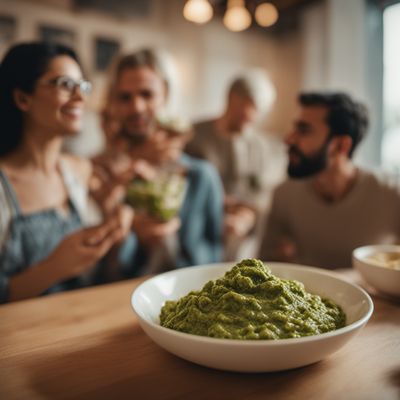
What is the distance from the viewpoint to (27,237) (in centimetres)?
162

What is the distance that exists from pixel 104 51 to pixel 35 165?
11.4 feet

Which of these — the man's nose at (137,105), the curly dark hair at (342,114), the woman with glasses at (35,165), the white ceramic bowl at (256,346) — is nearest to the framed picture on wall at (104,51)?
the man's nose at (137,105)

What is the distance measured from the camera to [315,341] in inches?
27.7

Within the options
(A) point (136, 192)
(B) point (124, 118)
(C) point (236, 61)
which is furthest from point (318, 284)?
(C) point (236, 61)

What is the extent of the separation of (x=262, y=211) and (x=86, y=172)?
1.43 meters

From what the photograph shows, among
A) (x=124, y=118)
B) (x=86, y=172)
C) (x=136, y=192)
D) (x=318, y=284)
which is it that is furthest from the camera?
(x=124, y=118)

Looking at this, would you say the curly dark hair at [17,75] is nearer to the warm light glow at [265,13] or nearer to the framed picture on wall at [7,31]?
the warm light glow at [265,13]

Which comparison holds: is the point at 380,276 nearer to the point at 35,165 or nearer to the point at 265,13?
the point at 35,165

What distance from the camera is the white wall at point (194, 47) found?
4.53m

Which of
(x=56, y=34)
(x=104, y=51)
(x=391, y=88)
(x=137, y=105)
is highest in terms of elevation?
(x=56, y=34)

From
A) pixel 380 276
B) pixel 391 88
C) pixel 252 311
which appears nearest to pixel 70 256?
pixel 252 311

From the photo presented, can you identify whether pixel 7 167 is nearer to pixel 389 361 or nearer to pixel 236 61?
pixel 389 361

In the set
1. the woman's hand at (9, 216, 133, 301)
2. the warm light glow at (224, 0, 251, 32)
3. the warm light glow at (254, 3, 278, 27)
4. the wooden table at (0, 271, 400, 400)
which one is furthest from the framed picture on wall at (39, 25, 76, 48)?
the wooden table at (0, 271, 400, 400)

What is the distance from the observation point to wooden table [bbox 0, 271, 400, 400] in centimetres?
74
